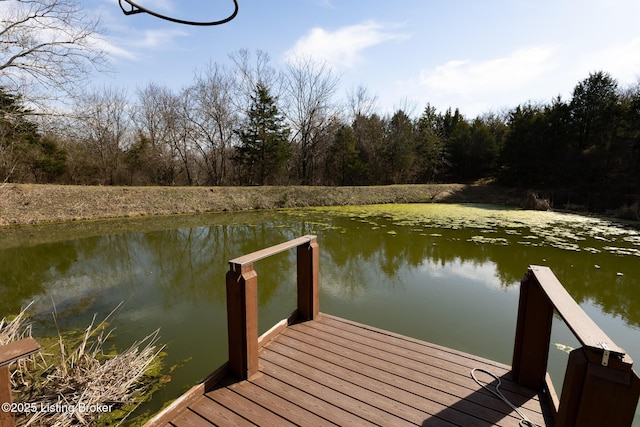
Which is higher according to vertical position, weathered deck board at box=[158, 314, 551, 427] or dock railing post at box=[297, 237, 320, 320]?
dock railing post at box=[297, 237, 320, 320]

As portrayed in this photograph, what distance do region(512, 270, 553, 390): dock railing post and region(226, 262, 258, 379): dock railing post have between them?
5.37ft

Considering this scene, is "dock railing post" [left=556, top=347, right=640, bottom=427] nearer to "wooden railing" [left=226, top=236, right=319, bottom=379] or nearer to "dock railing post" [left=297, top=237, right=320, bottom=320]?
"wooden railing" [left=226, top=236, right=319, bottom=379]

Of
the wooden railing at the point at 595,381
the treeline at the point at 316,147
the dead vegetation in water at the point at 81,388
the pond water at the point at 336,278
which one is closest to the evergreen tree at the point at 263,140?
the treeline at the point at 316,147

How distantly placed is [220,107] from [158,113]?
3803 millimetres

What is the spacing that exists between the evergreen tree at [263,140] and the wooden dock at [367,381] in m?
16.2

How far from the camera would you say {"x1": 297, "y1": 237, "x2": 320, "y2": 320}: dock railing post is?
103 inches

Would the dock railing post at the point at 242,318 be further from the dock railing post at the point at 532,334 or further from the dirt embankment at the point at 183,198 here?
the dirt embankment at the point at 183,198

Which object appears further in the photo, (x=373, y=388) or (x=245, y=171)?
(x=245, y=171)

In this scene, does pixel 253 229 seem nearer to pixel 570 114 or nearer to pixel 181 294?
pixel 181 294

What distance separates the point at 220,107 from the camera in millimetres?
17641

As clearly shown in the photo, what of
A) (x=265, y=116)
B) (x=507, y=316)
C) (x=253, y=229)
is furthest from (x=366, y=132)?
(x=507, y=316)

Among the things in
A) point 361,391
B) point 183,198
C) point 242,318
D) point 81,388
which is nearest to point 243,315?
point 242,318

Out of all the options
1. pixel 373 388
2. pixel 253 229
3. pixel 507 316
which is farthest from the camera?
pixel 253 229

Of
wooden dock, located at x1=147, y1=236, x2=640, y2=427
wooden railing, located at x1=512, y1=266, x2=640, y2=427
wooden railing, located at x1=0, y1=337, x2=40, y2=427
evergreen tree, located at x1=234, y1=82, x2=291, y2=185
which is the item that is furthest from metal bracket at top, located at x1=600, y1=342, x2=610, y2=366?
evergreen tree, located at x1=234, y1=82, x2=291, y2=185
